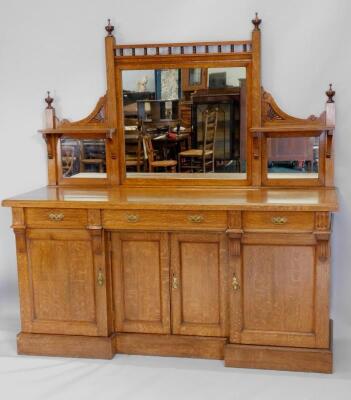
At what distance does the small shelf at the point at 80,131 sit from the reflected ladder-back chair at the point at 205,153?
44cm

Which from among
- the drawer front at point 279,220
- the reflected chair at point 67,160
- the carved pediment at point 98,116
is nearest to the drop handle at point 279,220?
the drawer front at point 279,220

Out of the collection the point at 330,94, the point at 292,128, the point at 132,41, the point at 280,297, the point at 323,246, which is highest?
the point at 132,41

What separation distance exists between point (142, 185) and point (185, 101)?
559 mm

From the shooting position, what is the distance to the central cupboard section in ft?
9.74

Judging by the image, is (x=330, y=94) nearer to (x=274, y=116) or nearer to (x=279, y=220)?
(x=274, y=116)

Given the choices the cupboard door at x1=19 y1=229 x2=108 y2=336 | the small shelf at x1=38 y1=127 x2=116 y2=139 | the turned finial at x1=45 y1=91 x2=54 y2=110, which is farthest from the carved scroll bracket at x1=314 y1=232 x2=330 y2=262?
the turned finial at x1=45 y1=91 x2=54 y2=110

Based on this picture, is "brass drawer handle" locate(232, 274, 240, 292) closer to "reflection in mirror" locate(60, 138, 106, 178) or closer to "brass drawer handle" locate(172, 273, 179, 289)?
"brass drawer handle" locate(172, 273, 179, 289)

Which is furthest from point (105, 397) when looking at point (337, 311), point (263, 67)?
point (263, 67)

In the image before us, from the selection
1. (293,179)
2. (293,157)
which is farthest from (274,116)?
(293,179)

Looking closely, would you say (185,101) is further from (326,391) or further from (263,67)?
(326,391)

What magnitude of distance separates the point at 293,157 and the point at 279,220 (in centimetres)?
60

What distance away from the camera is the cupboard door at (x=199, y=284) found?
9.70ft

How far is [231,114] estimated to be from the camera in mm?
3275

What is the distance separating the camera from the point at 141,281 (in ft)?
10.0
